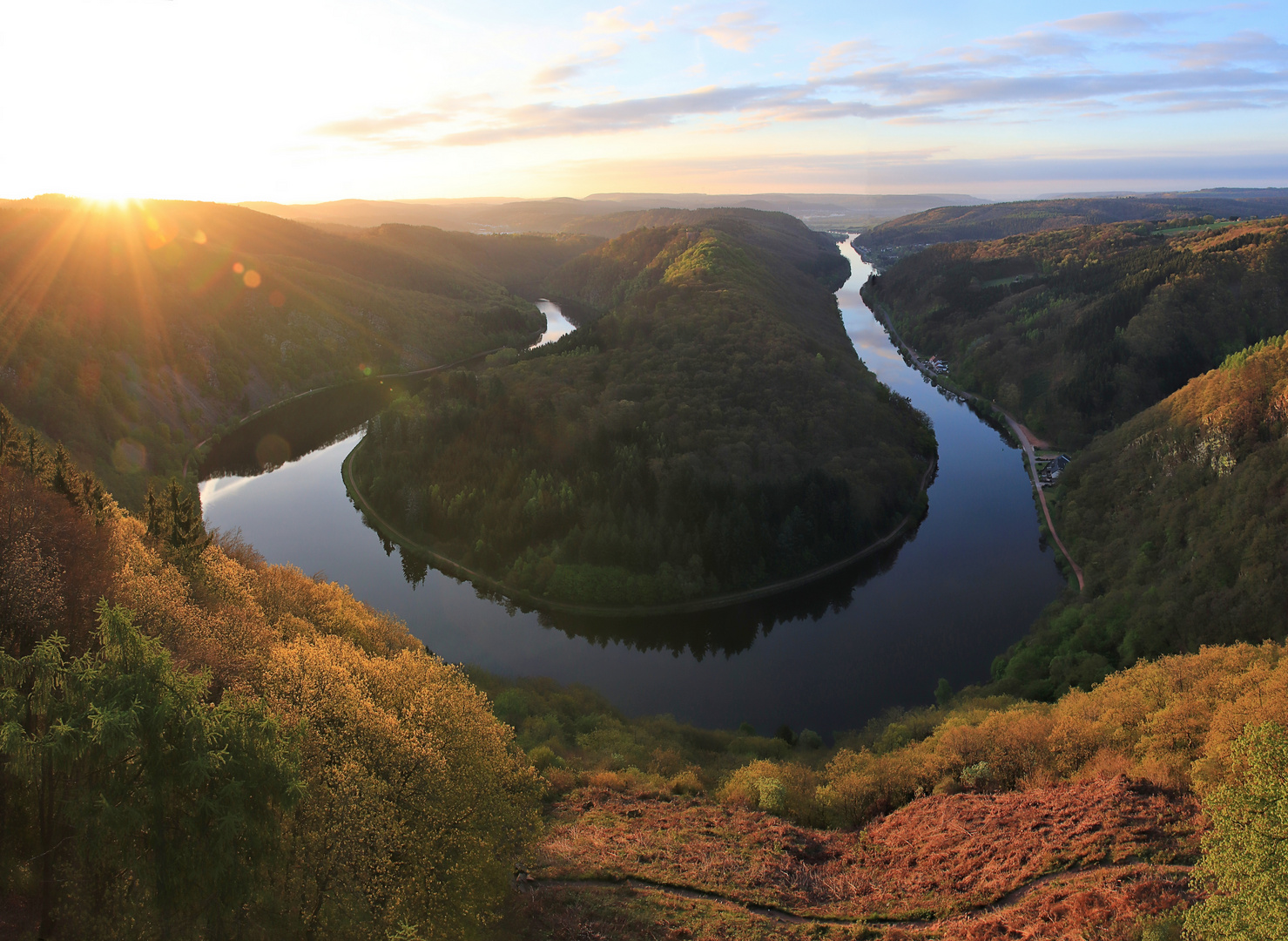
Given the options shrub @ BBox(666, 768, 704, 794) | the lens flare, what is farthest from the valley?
the lens flare

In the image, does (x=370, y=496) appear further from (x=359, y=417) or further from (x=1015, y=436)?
(x=1015, y=436)

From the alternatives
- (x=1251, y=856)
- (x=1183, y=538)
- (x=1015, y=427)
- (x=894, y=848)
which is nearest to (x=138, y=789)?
(x=894, y=848)

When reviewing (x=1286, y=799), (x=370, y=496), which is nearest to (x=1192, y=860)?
(x=1286, y=799)

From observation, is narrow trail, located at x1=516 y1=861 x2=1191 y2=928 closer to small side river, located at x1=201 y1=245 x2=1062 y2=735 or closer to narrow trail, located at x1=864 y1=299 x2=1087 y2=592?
small side river, located at x1=201 y1=245 x2=1062 y2=735

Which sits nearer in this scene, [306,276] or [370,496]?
[370,496]

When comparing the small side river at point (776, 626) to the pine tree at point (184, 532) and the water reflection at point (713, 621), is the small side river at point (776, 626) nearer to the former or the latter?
the water reflection at point (713, 621)
